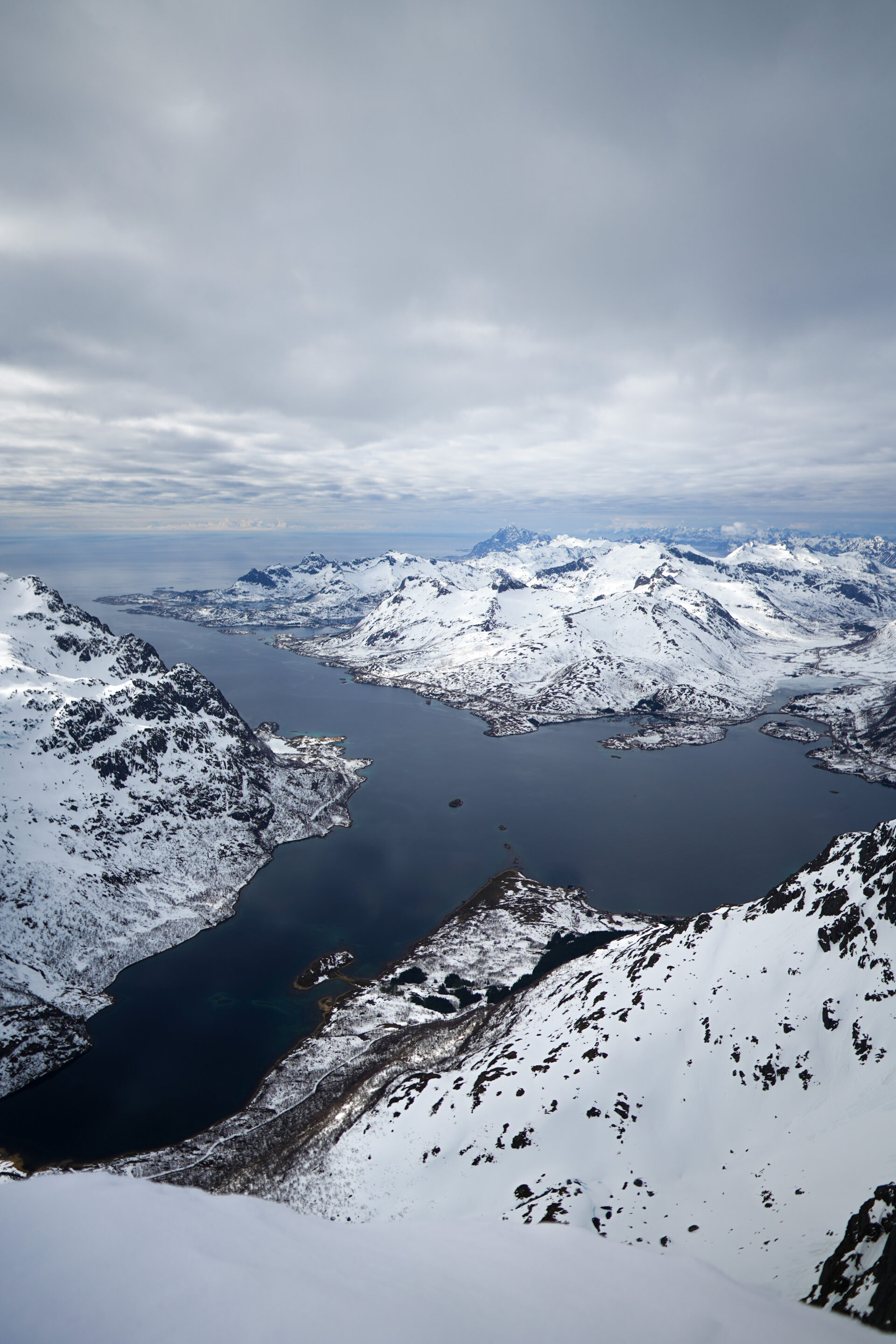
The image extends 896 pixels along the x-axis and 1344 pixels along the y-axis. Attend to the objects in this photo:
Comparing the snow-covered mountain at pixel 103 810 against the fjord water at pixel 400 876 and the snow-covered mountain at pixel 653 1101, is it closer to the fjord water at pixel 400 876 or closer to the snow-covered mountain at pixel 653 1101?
the fjord water at pixel 400 876

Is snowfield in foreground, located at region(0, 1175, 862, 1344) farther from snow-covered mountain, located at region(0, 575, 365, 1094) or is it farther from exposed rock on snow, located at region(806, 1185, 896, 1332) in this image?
snow-covered mountain, located at region(0, 575, 365, 1094)

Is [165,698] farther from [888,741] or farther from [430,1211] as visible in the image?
[888,741]

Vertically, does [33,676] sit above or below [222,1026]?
above

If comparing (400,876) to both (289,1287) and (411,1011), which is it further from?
(289,1287)

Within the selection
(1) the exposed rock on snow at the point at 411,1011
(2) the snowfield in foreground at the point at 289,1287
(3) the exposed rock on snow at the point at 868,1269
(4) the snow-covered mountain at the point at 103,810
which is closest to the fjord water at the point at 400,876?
(1) the exposed rock on snow at the point at 411,1011

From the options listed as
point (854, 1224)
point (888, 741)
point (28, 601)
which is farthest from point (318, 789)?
point (888, 741)

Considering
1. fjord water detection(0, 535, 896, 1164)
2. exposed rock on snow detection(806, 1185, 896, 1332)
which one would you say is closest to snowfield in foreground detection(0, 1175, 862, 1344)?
exposed rock on snow detection(806, 1185, 896, 1332)
